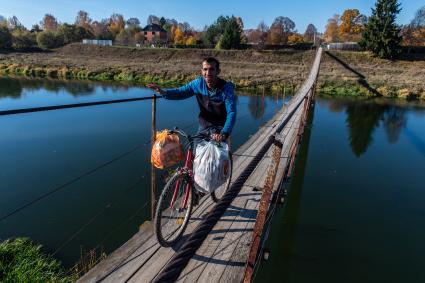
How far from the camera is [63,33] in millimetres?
60688

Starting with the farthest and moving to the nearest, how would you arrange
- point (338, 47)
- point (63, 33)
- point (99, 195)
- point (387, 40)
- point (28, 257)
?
1. point (63, 33)
2. point (338, 47)
3. point (387, 40)
4. point (99, 195)
5. point (28, 257)

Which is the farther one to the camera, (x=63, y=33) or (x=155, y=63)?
(x=63, y=33)

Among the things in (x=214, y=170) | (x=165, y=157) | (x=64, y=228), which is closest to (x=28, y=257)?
(x=64, y=228)

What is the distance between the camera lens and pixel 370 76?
109ft

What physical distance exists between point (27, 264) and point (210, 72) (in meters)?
4.03

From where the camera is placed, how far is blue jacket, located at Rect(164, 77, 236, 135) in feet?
11.3

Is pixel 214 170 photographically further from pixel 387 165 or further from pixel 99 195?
pixel 387 165

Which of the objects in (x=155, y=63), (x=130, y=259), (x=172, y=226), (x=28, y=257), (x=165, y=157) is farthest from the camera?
(x=155, y=63)

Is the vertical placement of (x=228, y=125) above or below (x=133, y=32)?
below

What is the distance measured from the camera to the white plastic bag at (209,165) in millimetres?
3023

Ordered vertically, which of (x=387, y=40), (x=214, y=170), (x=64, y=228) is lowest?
(x=64, y=228)

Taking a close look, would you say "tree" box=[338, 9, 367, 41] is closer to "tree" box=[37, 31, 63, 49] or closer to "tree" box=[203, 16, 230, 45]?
"tree" box=[203, 16, 230, 45]

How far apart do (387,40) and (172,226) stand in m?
41.3

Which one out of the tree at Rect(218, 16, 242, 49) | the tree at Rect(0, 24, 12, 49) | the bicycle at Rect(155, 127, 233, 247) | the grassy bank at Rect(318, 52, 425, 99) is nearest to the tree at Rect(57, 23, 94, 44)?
the tree at Rect(0, 24, 12, 49)
